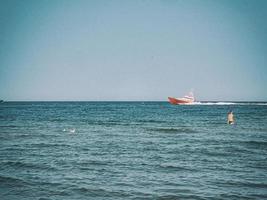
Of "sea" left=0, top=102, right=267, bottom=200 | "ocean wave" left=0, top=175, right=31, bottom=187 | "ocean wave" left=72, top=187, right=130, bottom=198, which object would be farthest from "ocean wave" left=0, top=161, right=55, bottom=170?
"ocean wave" left=72, top=187, right=130, bottom=198

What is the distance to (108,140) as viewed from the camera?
29250 mm

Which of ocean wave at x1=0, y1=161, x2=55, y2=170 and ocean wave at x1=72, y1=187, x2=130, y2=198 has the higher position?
ocean wave at x1=0, y1=161, x2=55, y2=170

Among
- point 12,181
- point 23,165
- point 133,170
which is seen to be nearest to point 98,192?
point 133,170

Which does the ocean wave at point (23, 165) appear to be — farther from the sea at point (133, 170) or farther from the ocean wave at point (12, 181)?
the ocean wave at point (12, 181)

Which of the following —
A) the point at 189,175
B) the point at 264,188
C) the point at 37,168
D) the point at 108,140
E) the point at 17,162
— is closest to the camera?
the point at 264,188

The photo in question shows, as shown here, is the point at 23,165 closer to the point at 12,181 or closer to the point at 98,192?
the point at 12,181

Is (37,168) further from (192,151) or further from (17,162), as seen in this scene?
(192,151)

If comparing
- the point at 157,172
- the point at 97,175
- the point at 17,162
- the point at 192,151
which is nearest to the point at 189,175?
the point at 157,172

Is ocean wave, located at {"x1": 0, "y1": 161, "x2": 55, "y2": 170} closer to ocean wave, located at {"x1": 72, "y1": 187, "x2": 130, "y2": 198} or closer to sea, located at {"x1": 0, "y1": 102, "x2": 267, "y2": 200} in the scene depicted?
sea, located at {"x1": 0, "y1": 102, "x2": 267, "y2": 200}

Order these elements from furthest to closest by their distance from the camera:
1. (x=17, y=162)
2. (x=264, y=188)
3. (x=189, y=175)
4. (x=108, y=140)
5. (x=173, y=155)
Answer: (x=108, y=140)
(x=173, y=155)
(x=17, y=162)
(x=189, y=175)
(x=264, y=188)

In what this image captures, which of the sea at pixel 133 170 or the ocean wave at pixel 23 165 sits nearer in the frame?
the sea at pixel 133 170

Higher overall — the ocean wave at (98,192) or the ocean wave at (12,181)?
the ocean wave at (12,181)

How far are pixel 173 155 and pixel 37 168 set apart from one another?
869 cm

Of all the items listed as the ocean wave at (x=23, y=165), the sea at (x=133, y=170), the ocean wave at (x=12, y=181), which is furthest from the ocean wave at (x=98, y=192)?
the ocean wave at (x=23, y=165)
